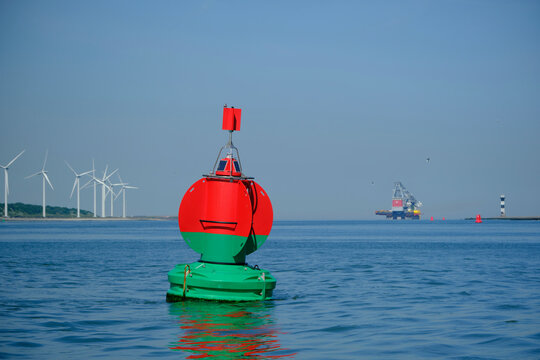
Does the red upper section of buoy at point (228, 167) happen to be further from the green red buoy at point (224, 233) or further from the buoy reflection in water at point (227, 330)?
the buoy reflection in water at point (227, 330)

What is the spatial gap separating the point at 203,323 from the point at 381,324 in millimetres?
4763

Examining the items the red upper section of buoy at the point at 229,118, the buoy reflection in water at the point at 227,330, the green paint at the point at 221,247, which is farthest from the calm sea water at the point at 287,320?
the red upper section of buoy at the point at 229,118

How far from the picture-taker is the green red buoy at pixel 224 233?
2056 centimetres

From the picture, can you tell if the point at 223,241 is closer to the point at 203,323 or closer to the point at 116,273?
the point at 203,323

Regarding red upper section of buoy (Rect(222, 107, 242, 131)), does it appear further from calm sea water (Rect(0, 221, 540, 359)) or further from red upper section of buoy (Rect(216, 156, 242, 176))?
calm sea water (Rect(0, 221, 540, 359))

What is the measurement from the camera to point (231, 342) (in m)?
15.6

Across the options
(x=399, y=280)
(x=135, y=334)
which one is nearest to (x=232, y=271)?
(x=135, y=334)

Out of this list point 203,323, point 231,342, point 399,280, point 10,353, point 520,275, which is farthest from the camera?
point 520,275

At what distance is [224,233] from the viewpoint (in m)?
21.6

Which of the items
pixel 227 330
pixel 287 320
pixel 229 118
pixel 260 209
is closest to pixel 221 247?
pixel 260 209

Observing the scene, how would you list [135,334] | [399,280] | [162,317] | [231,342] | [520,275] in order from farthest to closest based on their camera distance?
[520,275]
[399,280]
[162,317]
[135,334]
[231,342]

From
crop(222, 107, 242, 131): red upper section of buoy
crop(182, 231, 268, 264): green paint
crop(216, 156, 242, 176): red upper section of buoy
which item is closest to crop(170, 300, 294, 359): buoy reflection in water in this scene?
crop(182, 231, 268, 264): green paint

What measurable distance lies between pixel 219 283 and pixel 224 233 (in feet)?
6.24

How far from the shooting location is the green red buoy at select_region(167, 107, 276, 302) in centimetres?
2056
